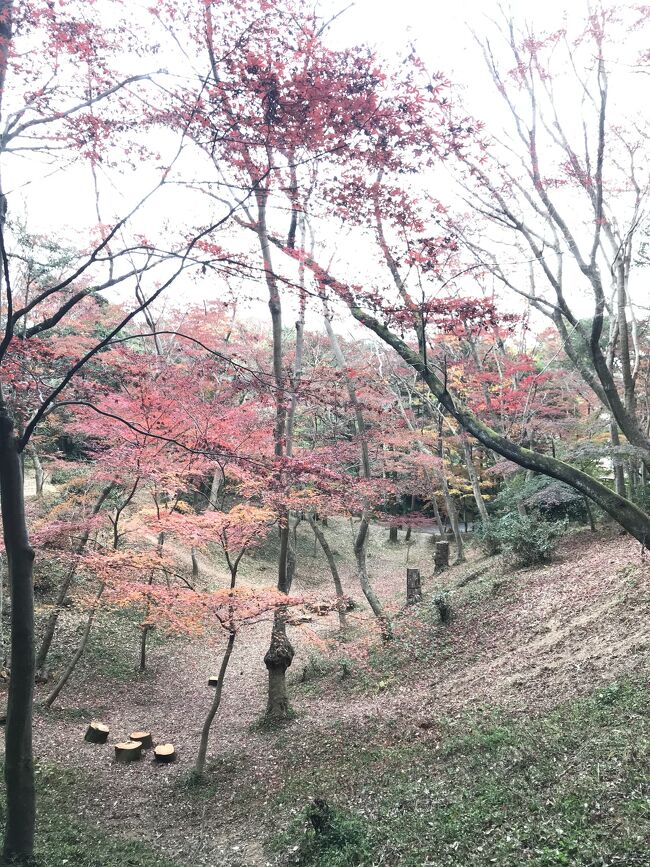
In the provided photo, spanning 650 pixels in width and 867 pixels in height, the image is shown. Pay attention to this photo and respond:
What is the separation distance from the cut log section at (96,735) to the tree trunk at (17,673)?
466cm

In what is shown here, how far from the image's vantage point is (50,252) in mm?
12062

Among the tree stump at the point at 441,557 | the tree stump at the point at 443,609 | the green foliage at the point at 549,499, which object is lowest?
the tree stump at the point at 441,557

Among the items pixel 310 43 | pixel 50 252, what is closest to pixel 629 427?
pixel 310 43

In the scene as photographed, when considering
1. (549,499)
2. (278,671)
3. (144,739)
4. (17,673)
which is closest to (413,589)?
(549,499)

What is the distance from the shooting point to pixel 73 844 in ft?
18.0

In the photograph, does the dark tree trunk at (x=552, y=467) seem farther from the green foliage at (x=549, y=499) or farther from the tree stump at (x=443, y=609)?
the green foliage at (x=549, y=499)

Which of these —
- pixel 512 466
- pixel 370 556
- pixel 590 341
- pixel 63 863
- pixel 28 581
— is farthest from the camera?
pixel 370 556

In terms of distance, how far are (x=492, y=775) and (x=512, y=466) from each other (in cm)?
1307

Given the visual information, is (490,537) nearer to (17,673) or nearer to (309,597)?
(309,597)

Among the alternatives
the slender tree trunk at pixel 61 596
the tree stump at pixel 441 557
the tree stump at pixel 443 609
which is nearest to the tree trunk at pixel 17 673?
the slender tree trunk at pixel 61 596

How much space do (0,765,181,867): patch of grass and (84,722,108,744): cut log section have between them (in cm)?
202

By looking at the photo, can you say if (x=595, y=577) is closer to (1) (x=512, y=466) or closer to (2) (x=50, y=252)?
(1) (x=512, y=466)

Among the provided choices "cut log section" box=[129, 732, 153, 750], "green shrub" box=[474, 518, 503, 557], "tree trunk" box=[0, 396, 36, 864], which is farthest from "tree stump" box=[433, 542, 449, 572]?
"tree trunk" box=[0, 396, 36, 864]

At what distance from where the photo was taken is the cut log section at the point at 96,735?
28.8 ft
